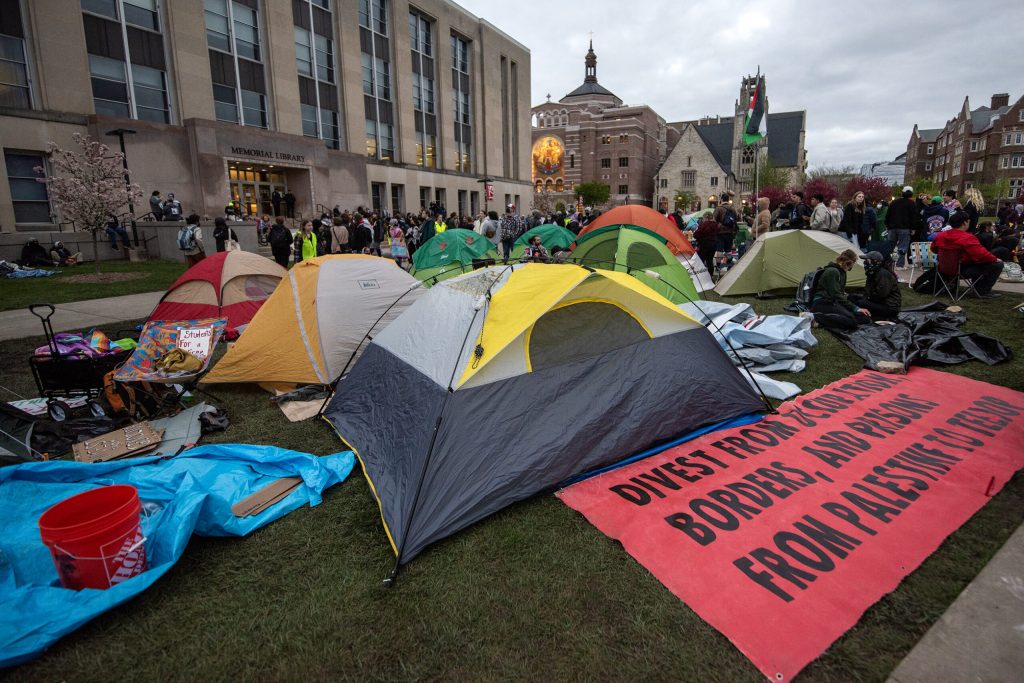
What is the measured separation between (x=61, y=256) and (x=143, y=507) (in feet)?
57.7

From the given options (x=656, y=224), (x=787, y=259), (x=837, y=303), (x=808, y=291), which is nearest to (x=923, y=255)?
(x=787, y=259)

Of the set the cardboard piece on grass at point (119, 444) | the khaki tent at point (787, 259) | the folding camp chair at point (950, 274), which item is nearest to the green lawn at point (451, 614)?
the cardboard piece on grass at point (119, 444)

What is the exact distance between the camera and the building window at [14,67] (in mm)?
15484

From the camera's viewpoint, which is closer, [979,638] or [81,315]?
[979,638]

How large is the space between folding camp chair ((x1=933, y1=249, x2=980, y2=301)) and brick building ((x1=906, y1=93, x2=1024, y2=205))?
52401 millimetres

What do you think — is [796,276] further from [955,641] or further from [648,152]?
[648,152]

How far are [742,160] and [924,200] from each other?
210ft

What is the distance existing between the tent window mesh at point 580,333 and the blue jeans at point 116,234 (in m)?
18.3

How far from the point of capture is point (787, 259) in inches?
379

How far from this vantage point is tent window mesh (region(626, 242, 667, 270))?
30.3 feet

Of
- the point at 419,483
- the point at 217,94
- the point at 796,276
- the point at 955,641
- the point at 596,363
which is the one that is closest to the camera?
the point at 955,641

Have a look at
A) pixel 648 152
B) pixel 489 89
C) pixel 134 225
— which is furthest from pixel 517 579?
pixel 648 152

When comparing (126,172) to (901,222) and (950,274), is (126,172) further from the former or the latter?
(950,274)

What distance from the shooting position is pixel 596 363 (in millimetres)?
3977
